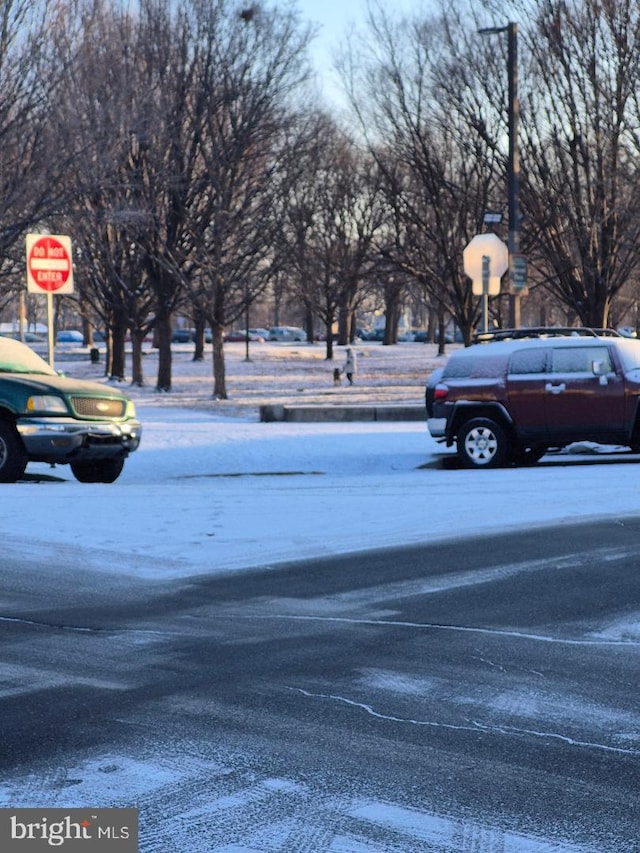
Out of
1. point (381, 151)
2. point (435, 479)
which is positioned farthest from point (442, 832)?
point (381, 151)

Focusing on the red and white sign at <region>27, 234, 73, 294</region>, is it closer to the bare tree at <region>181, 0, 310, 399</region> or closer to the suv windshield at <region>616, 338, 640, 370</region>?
the suv windshield at <region>616, 338, 640, 370</region>

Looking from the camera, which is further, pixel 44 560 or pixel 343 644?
pixel 44 560

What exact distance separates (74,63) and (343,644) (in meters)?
17.6

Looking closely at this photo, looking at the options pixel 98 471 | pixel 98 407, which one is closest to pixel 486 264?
pixel 98 471

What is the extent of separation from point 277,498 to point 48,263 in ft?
22.2

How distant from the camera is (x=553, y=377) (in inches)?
651

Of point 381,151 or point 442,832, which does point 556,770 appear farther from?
point 381,151

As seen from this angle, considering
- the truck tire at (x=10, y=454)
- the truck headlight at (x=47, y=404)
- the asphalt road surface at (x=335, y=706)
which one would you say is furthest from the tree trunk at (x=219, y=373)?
the asphalt road surface at (x=335, y=706)

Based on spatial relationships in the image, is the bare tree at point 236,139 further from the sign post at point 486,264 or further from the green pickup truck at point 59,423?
the green pickup truck at point 59,423

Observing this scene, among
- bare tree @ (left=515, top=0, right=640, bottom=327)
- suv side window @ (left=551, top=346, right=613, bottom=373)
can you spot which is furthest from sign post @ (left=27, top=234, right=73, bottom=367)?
bare tree @ (left=515, top=0, right=640, bottom=327)

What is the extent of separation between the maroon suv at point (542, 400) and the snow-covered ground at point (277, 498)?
503 mm

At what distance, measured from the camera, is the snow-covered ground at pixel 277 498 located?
10234 millimetres

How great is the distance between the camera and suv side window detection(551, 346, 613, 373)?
654 inches

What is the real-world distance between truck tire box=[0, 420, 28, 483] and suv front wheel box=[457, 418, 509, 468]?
18.4ft
